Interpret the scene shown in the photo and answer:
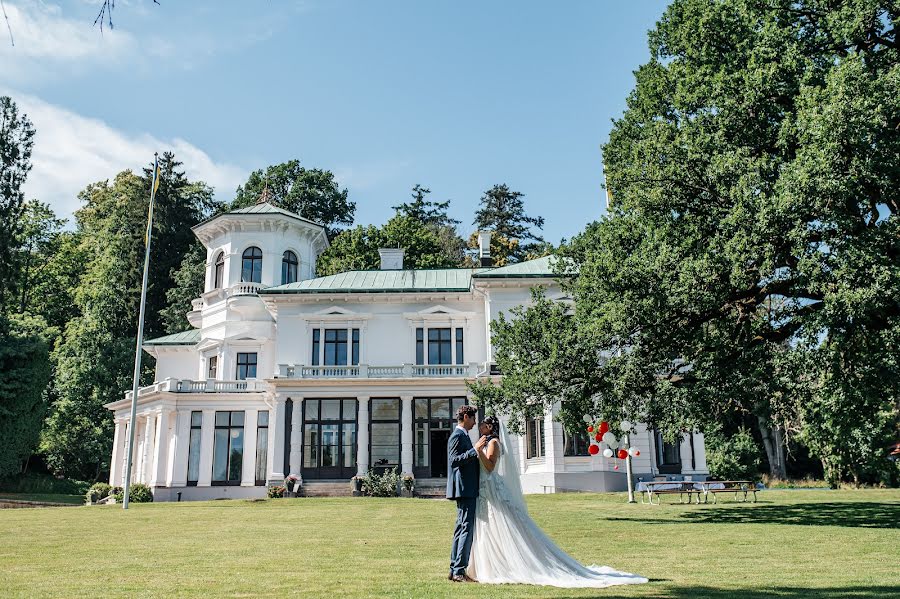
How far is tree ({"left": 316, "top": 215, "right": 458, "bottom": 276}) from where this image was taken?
5025 cm

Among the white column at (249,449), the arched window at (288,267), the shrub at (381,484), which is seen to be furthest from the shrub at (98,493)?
the arched window at (288,267)

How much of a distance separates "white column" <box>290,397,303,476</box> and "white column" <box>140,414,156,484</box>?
8212 millimetres

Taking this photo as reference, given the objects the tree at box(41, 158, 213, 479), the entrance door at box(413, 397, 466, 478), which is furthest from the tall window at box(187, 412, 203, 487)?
the tree at box(41, 158, 213, 479)

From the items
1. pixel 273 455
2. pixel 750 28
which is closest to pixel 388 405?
pixel 273 455

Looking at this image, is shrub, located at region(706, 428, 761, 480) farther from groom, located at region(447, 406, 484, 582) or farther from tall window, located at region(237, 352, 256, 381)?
groom, located at region(447, 406, 484, 582)

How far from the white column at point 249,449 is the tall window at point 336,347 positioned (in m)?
4.33

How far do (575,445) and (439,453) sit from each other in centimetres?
661

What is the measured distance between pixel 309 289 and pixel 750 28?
25010 mm

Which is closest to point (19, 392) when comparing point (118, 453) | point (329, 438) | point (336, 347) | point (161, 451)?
point (118, 453)

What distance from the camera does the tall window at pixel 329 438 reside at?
35469mm

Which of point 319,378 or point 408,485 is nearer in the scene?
point 408,485

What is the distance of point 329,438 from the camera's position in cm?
3584

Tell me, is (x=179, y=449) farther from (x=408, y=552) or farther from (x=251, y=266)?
(x=408, y=552)

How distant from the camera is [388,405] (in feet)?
119
